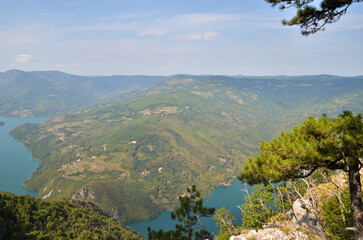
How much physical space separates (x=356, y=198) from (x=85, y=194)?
179 meters

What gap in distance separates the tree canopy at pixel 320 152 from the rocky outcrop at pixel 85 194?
173284mm

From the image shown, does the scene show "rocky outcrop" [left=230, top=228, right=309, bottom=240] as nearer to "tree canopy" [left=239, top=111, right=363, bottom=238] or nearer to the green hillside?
"tree canopy" [left=239, top=111, right=363, bottom=238]

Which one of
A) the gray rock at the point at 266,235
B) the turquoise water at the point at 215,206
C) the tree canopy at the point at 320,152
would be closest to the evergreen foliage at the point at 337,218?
the gray rock at the point at 266,235

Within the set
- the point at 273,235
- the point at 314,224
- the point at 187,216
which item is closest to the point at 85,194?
the point at 187,216

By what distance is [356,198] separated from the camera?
26.2ft

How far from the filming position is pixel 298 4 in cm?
854

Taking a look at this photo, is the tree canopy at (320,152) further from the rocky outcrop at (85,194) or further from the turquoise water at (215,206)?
the rocky outcrop at (85,194)

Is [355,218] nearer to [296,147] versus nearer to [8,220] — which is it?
[296,147]

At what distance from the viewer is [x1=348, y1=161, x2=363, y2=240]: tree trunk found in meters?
7.84

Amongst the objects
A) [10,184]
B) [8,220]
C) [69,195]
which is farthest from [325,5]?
[10,184]

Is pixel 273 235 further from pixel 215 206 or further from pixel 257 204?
pixel 215 206

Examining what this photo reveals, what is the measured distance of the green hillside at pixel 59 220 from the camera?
76062 millimetres

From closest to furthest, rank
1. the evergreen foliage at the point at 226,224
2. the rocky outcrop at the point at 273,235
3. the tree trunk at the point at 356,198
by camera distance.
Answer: the tree trunk at the point at 356,198, the rocky outcrop at the point at 273,235, the evergreen foliage at the point at 226,224

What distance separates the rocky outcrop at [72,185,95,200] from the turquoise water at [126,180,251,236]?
38695 mm
